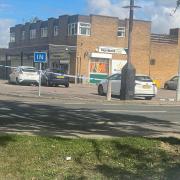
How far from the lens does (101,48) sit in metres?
62.7

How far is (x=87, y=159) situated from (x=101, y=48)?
54.7 meters

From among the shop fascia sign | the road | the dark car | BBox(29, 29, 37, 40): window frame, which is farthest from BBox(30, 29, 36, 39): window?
the road

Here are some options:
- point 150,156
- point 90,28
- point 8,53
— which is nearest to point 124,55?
point 90,28

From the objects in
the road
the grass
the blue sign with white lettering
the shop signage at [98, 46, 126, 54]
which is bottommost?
the road

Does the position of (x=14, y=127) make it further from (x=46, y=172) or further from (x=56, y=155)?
(x=46, y=172)

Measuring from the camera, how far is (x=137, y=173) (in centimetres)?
768

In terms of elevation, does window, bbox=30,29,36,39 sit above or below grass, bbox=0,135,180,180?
above

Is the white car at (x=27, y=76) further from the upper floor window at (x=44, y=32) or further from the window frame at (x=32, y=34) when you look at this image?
the window frame at (x=32, y=34)

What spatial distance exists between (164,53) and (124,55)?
552cm

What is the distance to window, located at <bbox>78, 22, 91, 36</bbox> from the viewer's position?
61719 millimetres

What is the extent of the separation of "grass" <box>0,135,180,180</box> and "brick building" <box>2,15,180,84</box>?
166 ft

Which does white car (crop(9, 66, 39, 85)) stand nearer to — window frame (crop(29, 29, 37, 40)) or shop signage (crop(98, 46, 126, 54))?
shop signage (crop(98, 46, 126, 54))

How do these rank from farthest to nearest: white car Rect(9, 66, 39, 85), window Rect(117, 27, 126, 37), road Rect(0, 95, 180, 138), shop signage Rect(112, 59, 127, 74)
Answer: window Rect(117, 27, 126, 37) → shop signage Rect(112, 59, 127, 74) → white car Rect(9, 66, 39, 85) → road Rect(0, 95, 180, 138)

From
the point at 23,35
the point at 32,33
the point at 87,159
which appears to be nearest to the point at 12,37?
the point at 23,35
